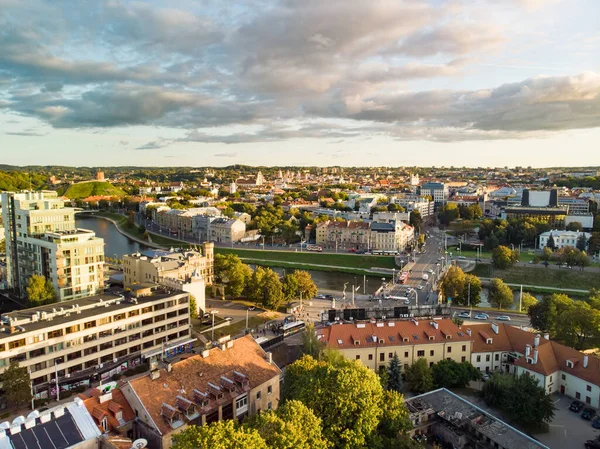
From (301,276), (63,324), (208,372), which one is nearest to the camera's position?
(208,372)

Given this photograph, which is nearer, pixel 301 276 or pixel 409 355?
pixel 409 355

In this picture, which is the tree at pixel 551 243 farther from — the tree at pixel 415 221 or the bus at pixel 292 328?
the bus at pixel 292 328

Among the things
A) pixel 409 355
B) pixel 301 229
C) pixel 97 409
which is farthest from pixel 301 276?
pixel 301 229

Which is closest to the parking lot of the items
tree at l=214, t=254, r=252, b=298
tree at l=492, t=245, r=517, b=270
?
tree at l=214, t=254, r=252, b=298

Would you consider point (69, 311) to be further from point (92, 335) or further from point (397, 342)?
point (397, 342)

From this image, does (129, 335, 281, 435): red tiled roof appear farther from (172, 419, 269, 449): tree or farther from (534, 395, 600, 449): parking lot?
(534, 395, 600, 449): parking lot

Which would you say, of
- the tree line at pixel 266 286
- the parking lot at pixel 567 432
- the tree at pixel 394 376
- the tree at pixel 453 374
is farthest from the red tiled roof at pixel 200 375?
the tree line at pixel 266 286

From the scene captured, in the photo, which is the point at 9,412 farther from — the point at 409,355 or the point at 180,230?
the point at 180,230

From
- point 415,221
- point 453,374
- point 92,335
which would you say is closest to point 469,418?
point 453,374
